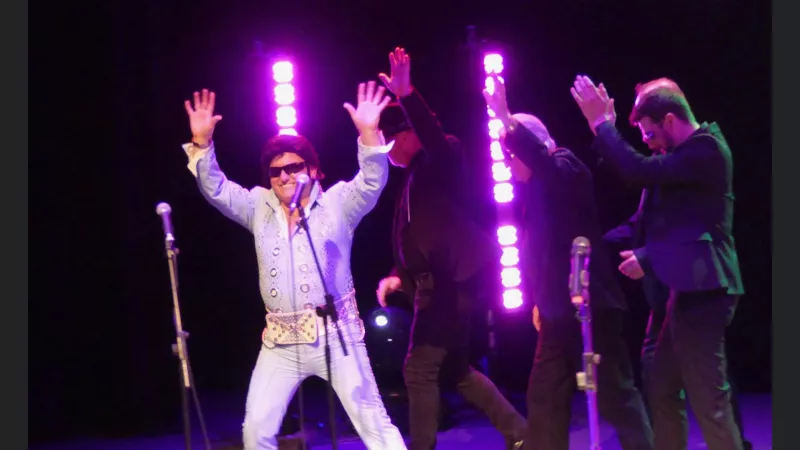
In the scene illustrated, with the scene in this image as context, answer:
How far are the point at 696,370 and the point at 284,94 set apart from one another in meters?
4.04

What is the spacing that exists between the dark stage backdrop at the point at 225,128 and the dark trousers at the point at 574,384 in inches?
130

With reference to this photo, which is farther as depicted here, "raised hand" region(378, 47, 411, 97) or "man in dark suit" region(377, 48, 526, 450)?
"man in dark suit" region(377, 48, 526, 450)

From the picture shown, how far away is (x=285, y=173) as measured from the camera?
13.8 feet

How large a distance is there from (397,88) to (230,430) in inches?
135

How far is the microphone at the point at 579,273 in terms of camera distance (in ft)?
12.0

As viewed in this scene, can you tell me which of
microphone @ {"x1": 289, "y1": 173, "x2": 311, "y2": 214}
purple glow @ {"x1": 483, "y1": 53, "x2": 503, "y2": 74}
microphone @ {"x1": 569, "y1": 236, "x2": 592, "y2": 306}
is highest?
purple glow @ {"x1": 483, "y1": 53, "x2": 503, "y2": 74}

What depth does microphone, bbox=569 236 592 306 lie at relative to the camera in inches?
144

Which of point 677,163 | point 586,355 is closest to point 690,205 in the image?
point 677,163

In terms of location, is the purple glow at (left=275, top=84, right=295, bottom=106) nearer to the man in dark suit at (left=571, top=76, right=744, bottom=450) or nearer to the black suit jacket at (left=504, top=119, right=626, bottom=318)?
the black suit jacket at (left=504, top=119, right=626, bottom=318)

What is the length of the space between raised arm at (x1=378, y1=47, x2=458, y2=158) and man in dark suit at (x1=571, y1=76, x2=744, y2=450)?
0.80 metres

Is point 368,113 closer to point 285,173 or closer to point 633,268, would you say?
point 285,173

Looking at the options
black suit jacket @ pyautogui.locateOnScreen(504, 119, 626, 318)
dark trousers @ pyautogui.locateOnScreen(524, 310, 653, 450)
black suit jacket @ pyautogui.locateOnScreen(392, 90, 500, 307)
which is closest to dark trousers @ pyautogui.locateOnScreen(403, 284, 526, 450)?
black suit jacket @ pyautogui.locateOnScreen(392, 90, 500, 307)

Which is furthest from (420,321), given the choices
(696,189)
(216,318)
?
(216,318)

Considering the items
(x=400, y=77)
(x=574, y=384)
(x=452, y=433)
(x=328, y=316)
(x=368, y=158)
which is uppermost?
(x=400, y=77)
